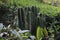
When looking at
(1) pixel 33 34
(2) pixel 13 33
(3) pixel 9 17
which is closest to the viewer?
(2) pixel 13 33

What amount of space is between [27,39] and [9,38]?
48 cm

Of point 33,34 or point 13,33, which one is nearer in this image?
point 13,33

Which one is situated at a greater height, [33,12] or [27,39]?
[33,12]

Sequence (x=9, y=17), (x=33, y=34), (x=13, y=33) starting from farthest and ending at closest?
(x=9, y=17) < (x=33, y=34) < (x=13, y=33)

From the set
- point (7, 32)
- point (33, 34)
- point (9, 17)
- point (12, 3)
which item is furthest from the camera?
point (12, 3)

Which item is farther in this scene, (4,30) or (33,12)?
(33,12)

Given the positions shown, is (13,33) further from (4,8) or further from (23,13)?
(4,8)

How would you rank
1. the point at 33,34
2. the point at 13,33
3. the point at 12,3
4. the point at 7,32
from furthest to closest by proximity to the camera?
the point at 12,3 → the point at 33,34 → the point at 7,32 → the point at 13,33

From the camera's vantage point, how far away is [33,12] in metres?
6.26

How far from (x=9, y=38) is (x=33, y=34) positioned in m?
1.08

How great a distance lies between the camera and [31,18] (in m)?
6.14

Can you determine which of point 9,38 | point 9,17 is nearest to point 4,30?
point 9,38

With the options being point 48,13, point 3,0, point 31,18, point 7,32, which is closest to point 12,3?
point 3,0

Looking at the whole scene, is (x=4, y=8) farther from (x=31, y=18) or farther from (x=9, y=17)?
(x=31, y=18)
